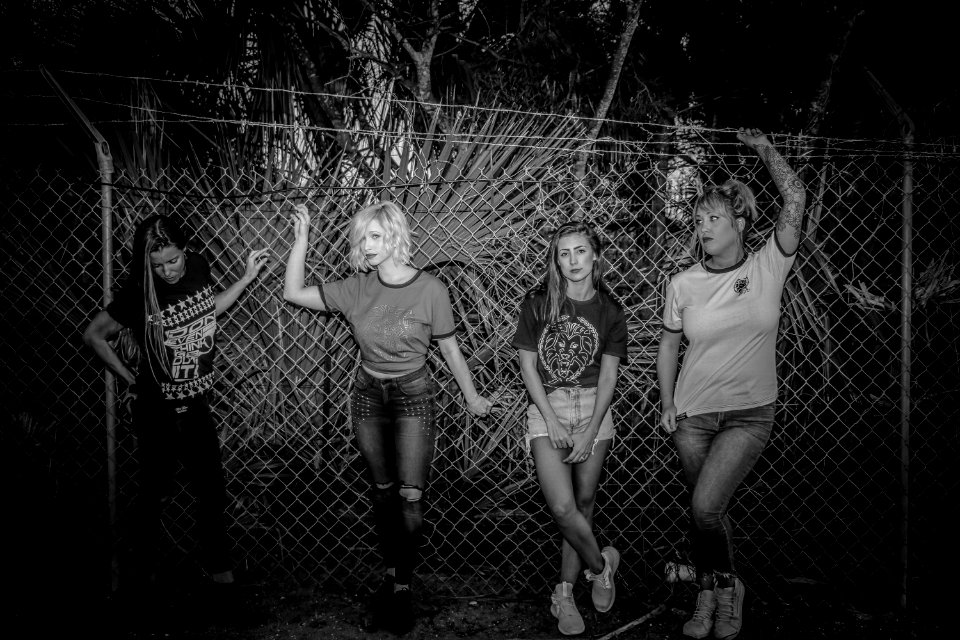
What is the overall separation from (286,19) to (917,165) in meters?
4.01

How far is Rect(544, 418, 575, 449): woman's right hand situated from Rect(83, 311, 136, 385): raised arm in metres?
1.96

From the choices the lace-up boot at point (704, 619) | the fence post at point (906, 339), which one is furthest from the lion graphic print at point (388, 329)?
the fence post at point (906, 339)

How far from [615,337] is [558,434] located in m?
0.51

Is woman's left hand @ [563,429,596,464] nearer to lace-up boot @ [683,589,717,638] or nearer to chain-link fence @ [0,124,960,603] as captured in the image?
chain-link fence @ [0,124,960,603]

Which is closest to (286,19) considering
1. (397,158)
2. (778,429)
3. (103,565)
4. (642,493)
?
(397,158)

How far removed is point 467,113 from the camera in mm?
4008

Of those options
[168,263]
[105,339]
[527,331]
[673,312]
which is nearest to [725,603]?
[673,312]

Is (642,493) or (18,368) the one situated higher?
(18,368)

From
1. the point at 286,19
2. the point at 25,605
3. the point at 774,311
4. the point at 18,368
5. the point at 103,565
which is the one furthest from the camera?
the point at 286,19

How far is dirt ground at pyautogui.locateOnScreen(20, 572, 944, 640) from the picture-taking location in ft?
9.32

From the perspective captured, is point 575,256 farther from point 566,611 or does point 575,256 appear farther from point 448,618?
point 448,618

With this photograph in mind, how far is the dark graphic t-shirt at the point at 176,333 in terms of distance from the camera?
2.82 m

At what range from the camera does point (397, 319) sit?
2.80 m

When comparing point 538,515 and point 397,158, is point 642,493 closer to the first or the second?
point 538,515
